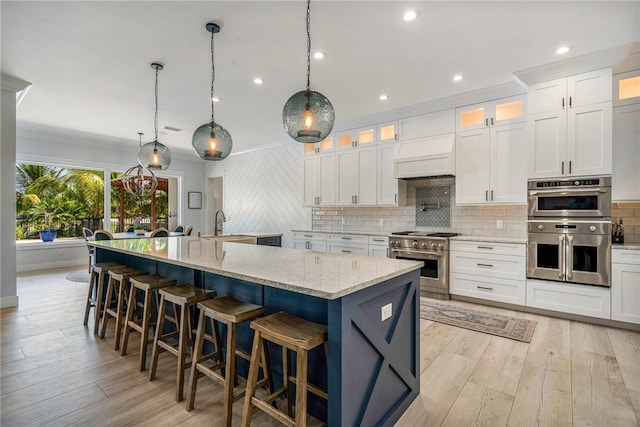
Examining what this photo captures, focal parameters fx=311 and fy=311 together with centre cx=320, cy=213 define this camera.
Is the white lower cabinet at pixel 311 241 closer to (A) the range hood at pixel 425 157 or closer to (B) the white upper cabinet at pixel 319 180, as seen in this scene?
(B) the white upper cabinet at pixel 319 180

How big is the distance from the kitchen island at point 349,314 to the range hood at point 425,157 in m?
2.66

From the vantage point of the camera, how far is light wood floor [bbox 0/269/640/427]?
6.13ft

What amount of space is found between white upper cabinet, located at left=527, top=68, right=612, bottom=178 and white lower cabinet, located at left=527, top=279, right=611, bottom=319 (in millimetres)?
1236

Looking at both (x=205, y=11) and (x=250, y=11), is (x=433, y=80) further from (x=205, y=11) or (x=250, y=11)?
(x=205, y=11)

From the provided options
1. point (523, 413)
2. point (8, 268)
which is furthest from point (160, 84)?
point (523, 413)

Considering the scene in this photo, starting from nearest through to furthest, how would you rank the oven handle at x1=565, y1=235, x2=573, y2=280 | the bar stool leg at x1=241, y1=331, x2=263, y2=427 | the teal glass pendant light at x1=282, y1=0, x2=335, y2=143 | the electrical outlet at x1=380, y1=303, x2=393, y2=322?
the bar stool leg at x1=241, y1=331, x2=263, y2=427, the electrical outlet at x1=380, y1=303, x2=393, y2=322, the teal glass pendant light at x1=282, y1=0, x2=335, y2=143, the oven handle at x1=565, y1=235, x2=573, y2=280

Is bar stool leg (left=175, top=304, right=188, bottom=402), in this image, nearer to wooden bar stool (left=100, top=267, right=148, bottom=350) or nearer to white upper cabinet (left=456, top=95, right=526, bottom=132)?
wooden bar stool (left=100, top=267, right=148, bottom=350)

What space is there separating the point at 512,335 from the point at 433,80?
2924 mm

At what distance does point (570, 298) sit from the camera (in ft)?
11.2

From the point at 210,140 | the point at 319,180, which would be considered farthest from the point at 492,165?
the point at 210,140

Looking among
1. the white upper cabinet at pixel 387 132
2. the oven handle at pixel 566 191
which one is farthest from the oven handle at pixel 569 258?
the white upper cabinet at pixel 387 132

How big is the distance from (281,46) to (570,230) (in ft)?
11.9

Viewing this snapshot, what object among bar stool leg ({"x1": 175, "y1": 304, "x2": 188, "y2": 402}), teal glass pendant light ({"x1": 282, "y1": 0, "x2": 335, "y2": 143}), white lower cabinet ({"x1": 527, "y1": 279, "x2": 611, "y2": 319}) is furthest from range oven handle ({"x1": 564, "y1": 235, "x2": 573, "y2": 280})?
bar stool leg ({"x1": 175, "y1": 304, "x2": 188, "y2": 402})

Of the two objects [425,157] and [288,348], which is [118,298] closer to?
[288,348]
